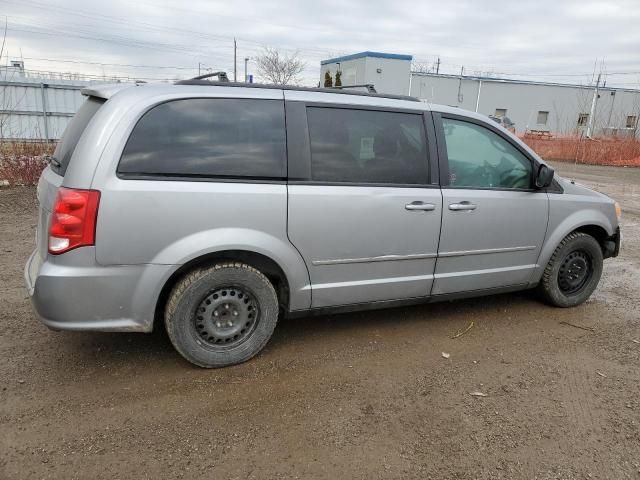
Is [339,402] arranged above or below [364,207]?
below

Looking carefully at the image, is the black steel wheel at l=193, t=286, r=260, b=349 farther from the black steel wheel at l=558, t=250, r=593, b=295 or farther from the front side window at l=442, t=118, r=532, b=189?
the black steel wheel at l=558, t=250, r=593, b=295

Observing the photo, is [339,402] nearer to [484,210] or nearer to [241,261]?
[241,261]

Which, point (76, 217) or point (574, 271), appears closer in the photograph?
point (76, 217)

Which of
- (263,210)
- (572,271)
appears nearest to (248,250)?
(263,210)

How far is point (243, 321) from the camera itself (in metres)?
3.35

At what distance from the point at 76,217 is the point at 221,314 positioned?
1083 mm

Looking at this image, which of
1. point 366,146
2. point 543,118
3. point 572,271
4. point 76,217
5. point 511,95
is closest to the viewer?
point 76,217

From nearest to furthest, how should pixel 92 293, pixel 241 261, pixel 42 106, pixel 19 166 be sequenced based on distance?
pixel 92 293 → pixel 241 261 → pixel 19 166 → pixel 42 106

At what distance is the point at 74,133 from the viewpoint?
10.6 ft

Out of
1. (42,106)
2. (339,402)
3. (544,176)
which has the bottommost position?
(339,402)

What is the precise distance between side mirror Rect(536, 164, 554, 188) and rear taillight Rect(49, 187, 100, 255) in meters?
3.37

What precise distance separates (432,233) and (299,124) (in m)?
1.30

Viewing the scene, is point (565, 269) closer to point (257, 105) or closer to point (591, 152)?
point (257, 105)

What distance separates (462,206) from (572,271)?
1658mm
